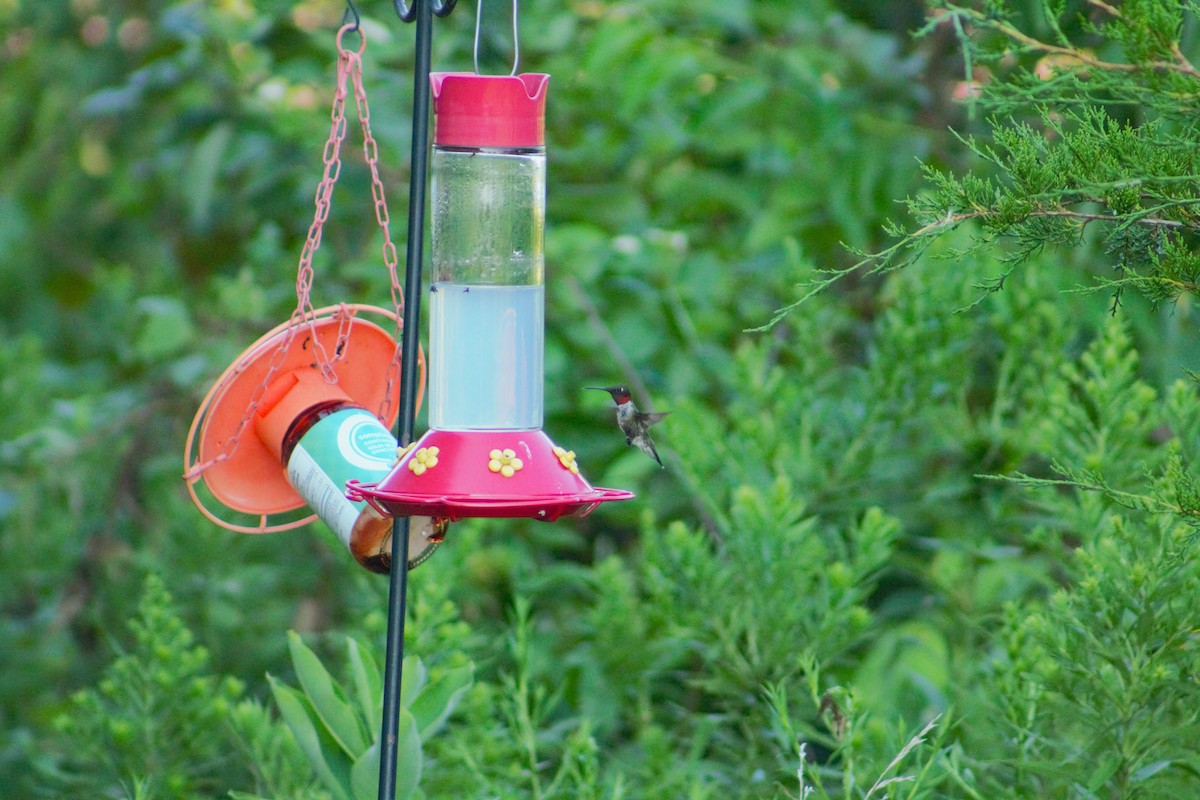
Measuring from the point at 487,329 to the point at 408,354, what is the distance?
4.0 inches

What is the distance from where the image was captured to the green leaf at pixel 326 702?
1.42 meters

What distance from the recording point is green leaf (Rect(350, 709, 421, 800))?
4.38 feet

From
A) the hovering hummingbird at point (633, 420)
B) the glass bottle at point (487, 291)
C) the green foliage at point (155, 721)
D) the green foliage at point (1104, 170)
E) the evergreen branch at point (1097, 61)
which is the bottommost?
the green foliage at point (155, 721)

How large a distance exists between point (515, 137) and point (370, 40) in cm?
167

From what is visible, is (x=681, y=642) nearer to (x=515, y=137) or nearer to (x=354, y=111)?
(x=515, y=137)

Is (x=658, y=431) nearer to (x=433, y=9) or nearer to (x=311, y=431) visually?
(x=311, y=431)

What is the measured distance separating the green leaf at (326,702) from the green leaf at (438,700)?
7cm

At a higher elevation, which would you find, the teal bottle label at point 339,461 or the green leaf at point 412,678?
the teal bottle label at point 339,461

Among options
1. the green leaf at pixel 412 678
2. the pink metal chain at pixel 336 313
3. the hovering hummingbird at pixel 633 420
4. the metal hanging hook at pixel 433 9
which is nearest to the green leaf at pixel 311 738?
the green leaf at pixel 412 678

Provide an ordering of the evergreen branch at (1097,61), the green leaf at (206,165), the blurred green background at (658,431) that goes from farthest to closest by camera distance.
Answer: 1. the green leaf at (206,165)
2. the blurred green background at (658,431)
3. the evergreen branch at (1097,61)

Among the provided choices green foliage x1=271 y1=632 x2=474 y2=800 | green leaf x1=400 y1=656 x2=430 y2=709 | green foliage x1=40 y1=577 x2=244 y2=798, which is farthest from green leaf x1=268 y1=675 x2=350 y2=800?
green foliage x1=40 y1=577 x2=244 y2=798

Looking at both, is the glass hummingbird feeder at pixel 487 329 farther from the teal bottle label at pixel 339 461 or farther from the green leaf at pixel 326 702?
the green leaf at pixel 326 702

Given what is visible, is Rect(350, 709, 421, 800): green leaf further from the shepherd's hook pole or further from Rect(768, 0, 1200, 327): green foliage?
Rect(768, 0, 1200, 327): green foliage

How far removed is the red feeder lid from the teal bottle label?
32cm
